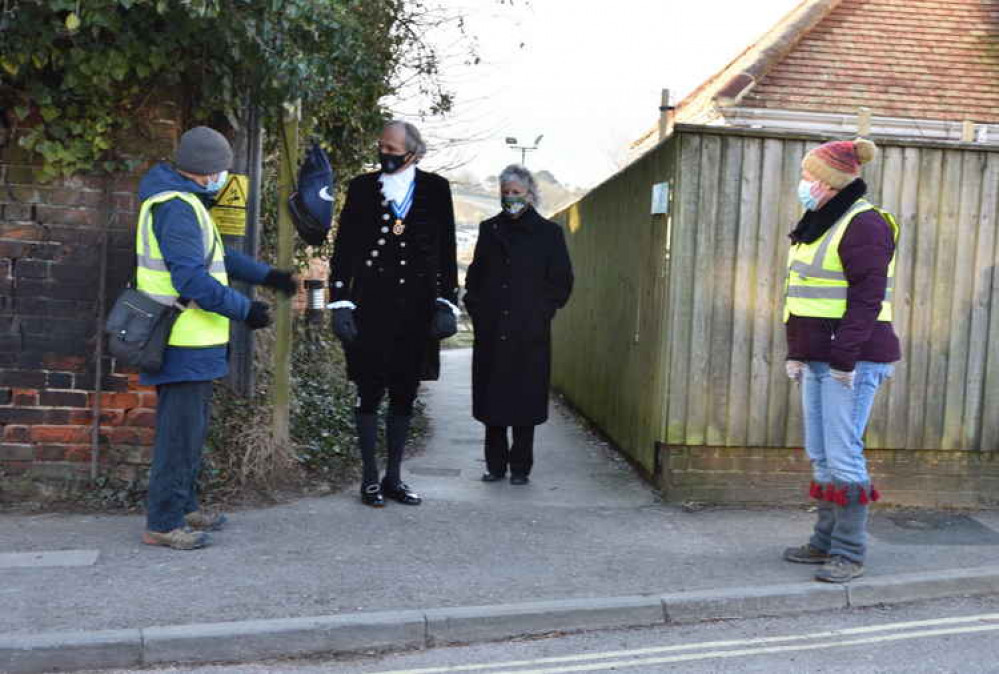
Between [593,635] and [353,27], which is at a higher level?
[353,27]

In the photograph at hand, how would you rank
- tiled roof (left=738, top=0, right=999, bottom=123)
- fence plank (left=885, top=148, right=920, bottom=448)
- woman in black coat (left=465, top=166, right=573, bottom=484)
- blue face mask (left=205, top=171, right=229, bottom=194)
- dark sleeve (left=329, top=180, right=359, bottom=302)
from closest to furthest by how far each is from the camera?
blue face mask (left=205, top=171, right=229, bottom=194)
dark sleeve (left=329, top=180, right=359, bottom=302)
fence plank (left=885, top=148, right=920, bottom=448)
woman in black coat (left=465, top=166, right=573, bottom=484)
tiled roof (left=738, top=0, right=999, bottom=123)

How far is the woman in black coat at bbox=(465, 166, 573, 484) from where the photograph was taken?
7.01 meters

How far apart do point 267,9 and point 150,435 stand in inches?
95.5

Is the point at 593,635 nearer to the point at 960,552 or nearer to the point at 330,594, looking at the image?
the point at 330,594

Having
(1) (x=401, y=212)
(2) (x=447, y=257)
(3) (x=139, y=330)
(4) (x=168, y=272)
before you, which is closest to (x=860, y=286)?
(2) (x=447, y=257)

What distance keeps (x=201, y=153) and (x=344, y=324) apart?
4.30ft

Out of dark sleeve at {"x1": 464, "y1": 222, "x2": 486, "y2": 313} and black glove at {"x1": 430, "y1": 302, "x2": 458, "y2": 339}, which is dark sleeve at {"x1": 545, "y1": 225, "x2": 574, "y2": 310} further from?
black glove at {"x1": 430, "y1": 302, "x2": 458, "y2": 339}

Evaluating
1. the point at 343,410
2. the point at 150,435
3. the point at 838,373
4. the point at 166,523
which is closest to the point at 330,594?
the point at 166,523

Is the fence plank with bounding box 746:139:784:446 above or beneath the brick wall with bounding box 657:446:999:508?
above

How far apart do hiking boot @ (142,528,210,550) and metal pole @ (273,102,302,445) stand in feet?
4.27

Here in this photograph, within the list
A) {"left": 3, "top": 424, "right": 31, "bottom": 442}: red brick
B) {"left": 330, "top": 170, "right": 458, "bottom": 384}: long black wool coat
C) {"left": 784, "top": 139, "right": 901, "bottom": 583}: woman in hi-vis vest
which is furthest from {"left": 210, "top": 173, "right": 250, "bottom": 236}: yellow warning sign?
{"left": 784, "top": 139, "right": 901, "bottom": 583}: woman in hi-vis vest

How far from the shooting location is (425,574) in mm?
4918

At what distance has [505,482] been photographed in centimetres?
712

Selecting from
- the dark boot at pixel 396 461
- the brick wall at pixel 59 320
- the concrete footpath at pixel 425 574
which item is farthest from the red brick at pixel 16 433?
the dark boot at pixel 396 461
